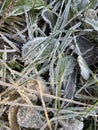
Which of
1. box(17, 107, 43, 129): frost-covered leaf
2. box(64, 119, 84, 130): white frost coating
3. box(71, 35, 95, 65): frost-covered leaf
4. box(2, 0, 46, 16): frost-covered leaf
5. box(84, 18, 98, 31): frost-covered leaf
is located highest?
box(2, 0, 46, 16): frost-covered leaf

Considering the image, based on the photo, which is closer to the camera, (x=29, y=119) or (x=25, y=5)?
(x=29, y=119)

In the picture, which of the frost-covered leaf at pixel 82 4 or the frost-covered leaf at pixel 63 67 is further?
the frost-covered leaf at pixel 82 4

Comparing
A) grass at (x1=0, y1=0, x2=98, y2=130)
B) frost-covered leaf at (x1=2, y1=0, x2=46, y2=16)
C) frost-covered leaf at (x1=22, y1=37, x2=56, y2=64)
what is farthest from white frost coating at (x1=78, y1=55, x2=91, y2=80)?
frost-covered leaf at (x1=2, y1=0, x2=46, y2=16)

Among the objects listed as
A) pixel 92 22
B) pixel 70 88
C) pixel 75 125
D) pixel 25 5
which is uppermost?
pixel 25 5

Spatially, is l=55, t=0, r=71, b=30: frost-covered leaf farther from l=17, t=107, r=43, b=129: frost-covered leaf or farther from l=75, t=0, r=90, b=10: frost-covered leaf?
l=17, t=107, r=43, b=129: frost-covered leaf

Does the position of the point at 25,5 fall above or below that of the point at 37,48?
above

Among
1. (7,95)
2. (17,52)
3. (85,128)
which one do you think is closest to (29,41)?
(17,52)

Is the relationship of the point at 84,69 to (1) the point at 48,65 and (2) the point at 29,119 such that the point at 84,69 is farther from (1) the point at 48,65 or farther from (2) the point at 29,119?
(2) the point at 29,119

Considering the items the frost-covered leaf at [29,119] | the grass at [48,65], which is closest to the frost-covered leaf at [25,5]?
the grass at [48,65]

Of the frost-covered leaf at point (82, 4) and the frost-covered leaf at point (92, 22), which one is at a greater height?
the frost-covered leaf at point (82, 4)

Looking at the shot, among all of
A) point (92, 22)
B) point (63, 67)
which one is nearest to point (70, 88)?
point (63, 67)

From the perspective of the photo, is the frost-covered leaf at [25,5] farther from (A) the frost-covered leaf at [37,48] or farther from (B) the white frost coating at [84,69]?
(B) the white frost coating at [84,69]
